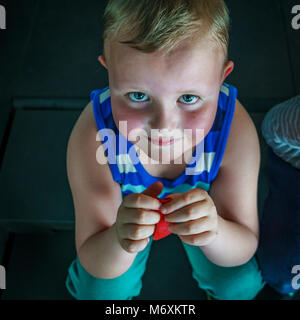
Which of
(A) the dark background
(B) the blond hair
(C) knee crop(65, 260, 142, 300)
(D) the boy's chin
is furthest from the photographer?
(A) the dark background

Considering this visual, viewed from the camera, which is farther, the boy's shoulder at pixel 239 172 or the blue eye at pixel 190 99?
the boy's shoulder at pixel 239 172

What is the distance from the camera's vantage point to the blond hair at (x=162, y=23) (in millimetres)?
417

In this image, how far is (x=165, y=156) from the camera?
63cm

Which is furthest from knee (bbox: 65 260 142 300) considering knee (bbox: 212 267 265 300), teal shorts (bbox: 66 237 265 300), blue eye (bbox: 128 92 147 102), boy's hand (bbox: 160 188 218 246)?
blue eye (bbox: 128 92 147 102)

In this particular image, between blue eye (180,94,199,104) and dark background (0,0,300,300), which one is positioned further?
dark background (0,0,300,300)

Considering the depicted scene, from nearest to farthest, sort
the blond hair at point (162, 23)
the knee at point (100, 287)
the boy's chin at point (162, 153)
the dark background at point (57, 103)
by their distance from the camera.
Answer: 1. the blond hair at point (162, 23)
2. the boy's chin at point (162, 153)
3. the knee at point (100, 287)
4. the dark background at point (57, 103)

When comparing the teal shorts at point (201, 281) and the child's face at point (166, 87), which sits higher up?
the child's face at point (166, 87)

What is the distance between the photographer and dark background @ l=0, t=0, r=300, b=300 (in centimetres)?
83

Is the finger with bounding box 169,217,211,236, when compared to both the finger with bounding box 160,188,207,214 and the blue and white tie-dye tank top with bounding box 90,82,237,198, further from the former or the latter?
the blue and white tie-dye tank top with bounding box 90,82,237,198

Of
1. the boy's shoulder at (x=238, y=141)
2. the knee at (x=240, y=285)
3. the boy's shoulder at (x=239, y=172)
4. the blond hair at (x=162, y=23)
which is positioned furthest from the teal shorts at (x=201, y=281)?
the blond hair at (x=162, y=23)

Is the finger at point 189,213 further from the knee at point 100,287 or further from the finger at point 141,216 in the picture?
the knee at point 100,287

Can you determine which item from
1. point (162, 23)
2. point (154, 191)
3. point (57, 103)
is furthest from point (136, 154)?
point (57, 103)

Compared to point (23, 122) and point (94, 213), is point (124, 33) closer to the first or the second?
point (94, 213)

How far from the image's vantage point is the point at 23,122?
3.04ft
